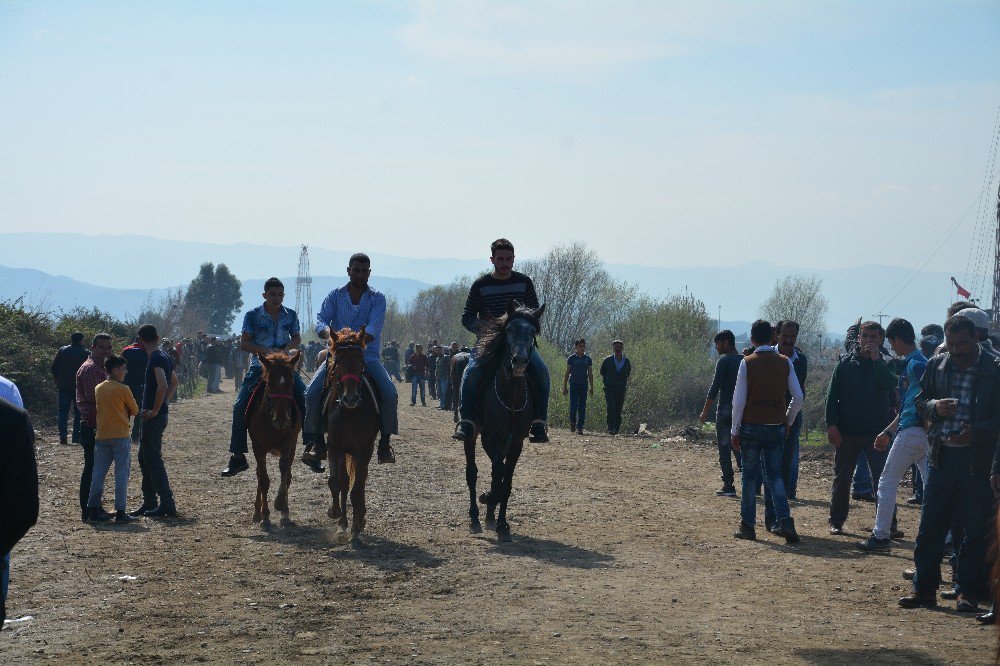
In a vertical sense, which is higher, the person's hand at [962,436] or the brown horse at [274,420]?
the person's hand at [962,436]

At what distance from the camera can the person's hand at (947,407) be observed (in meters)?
8.23

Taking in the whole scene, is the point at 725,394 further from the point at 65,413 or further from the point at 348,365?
the point at 65,413

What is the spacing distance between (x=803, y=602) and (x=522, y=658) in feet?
9.43

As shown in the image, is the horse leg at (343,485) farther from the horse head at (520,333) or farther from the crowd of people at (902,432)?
the crowd of people at (902,432)

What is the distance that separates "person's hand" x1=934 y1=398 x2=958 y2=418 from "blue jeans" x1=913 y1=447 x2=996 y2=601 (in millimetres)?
287

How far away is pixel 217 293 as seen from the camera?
396 ft

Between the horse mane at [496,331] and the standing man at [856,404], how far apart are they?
342cm

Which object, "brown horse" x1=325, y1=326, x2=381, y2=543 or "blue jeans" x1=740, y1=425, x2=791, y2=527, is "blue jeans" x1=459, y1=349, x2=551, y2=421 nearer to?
"brown horse" x1=325, y1=326, x2=381, y2=543

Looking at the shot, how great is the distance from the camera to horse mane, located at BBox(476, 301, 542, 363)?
11.2 m

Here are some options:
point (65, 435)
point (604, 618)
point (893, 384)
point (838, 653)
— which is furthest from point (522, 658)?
point (65, 435)

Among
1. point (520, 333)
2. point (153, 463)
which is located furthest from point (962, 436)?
point (153, 463)

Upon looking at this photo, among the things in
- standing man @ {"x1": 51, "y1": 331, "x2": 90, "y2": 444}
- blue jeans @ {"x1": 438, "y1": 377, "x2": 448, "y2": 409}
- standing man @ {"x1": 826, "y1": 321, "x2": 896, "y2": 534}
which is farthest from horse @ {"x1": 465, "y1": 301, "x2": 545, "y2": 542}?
blue jeans @ {"x1": 438, "y1": 377, "x2": 448, "y2": 409}

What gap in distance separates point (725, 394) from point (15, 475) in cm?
1250

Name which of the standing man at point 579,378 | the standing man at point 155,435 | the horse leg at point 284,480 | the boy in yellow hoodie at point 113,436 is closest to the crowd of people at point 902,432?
the horse leg at point 284,480
